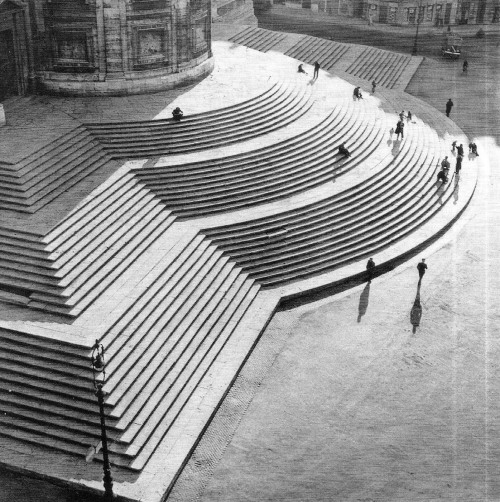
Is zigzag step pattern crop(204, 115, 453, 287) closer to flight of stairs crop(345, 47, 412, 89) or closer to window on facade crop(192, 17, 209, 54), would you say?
window on facade crop(192, 17, 209, 54)

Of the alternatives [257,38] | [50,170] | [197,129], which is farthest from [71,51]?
[257,38]

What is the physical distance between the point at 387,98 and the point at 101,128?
22.8 m

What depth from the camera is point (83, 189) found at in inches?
1147

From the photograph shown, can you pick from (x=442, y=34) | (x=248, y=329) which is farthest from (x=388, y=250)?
(x=442, y=34)

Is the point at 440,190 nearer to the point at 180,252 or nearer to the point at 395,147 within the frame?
the point at 395,147

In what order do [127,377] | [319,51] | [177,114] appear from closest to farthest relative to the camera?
1. [127,377]
2. [177,114]
3. [319,51]

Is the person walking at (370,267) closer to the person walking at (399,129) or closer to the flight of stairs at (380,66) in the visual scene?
the person walking at (399,129)

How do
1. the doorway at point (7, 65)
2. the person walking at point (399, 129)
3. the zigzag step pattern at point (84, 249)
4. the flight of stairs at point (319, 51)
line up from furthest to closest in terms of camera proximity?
the flight of stairs at point (319, 51)
the person walking at point (399, 129)
the doorway at point (7, 65)
the zigzag step pattern at point (84, 249)

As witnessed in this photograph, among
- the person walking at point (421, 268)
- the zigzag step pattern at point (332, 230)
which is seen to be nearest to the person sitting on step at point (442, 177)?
the zigzag step pattern at point (332, 230)

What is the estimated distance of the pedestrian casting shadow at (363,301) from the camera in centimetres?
2816

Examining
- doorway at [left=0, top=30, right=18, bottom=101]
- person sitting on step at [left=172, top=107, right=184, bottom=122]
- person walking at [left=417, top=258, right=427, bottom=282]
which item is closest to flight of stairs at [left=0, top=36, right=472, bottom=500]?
person sitting on step at [left=172, top=107, right=184, bottom=122]

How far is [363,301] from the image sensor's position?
94.8ft

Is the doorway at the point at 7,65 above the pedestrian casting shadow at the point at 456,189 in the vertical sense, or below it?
above

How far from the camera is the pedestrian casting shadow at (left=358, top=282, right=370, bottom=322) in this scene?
2816 cm
